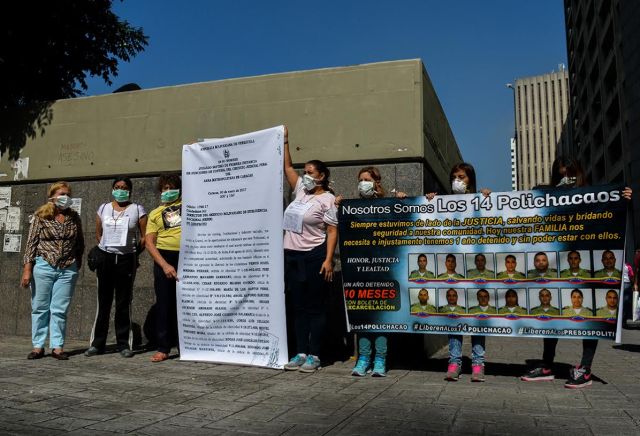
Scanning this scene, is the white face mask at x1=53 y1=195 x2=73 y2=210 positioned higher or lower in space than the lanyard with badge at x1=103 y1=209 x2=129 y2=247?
higher

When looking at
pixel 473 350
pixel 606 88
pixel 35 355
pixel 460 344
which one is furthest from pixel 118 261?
pixel 606 88

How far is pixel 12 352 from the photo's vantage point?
5914 millimetres

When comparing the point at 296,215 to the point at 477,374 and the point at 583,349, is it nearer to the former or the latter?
the point at 477,374

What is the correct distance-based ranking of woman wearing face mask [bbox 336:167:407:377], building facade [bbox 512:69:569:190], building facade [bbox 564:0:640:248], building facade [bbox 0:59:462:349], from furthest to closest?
building facade [bbox 512:69:569:190] < building facade [bbox 564:0:640:248] < building facade [bbox 0:59:462:349] < woman wearing face mask [bbox 336:167:407:377]

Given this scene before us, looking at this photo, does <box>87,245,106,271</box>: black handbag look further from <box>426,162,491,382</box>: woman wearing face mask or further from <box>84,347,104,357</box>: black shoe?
<box>426,162,491,382</box>: woman wearing face mask

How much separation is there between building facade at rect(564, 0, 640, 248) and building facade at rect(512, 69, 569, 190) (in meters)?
63.0

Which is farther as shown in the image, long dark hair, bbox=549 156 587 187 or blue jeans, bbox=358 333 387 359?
blue jeans, bbox=358 333 387 359

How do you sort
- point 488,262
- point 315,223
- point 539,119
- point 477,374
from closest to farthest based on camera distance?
point 477,374 → point 488,262 → point 315,223 → point 539,119

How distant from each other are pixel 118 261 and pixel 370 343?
2911mm

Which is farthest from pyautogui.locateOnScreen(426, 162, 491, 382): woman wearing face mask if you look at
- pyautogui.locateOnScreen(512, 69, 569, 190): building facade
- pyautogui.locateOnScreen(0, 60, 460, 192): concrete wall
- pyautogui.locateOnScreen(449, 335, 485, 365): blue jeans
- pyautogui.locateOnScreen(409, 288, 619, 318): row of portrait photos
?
pyautogui.locateOnScreen(512, 69, 569, 190): building facade

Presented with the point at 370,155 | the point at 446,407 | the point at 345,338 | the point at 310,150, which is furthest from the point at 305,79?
the point at 446,407

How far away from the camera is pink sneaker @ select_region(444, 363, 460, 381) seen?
15.0 ft

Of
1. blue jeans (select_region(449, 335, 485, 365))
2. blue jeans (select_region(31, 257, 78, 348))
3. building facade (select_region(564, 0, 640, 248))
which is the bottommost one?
blue jeans (select_region(449, 335, 485, 365))

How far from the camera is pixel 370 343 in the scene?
4.98m
